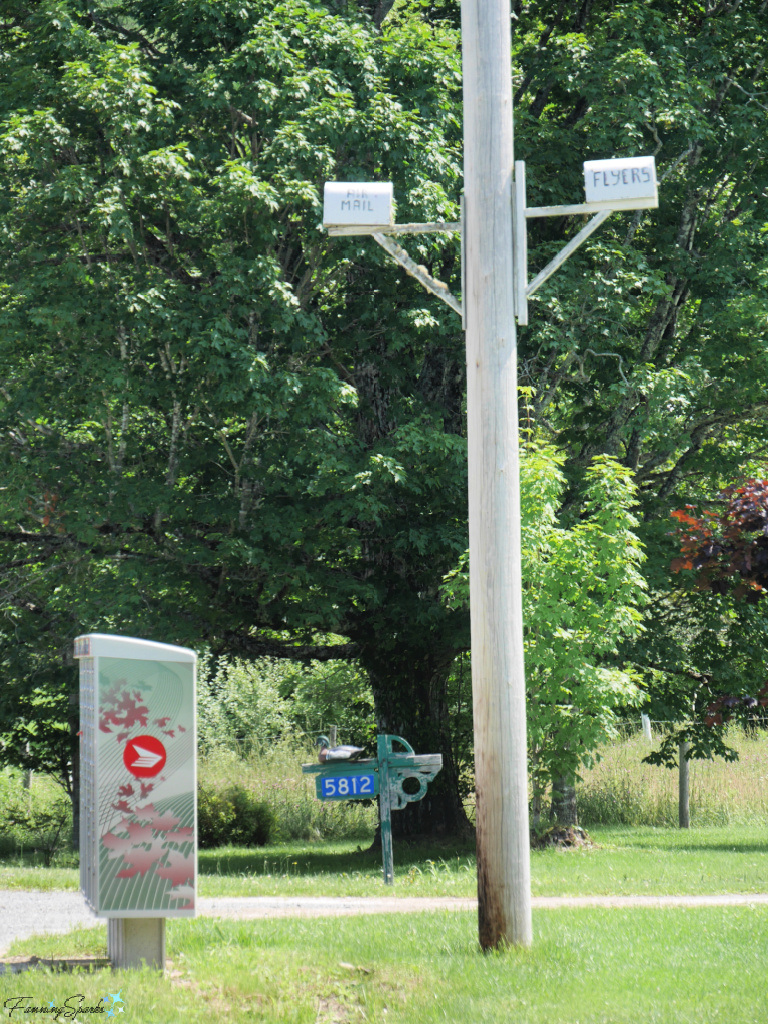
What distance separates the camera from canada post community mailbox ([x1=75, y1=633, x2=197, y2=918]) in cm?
575

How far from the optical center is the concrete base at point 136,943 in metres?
5.98

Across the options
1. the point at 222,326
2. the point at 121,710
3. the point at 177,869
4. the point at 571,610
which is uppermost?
the point at 222,326

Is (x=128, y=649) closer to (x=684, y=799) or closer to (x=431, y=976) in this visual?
(x=431, y=976)

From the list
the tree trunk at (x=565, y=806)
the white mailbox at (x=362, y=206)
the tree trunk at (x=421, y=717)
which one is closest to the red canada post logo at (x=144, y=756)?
the white mailbox at (x=362, y=206)

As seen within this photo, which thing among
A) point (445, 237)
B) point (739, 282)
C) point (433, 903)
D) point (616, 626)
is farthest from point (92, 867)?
point (739, 282)

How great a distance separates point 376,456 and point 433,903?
4689mm

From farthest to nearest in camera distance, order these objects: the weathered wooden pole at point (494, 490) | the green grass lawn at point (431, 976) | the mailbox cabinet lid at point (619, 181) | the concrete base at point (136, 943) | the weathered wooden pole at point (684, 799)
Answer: the weathered wooden pole at point (684, 799) → the mailbox cabinet lid at point (619, 181) → the weathered wooden pole at point (494, 490) → the concrete base at point (136, 943) → the green grass lawn at point (431, 976)

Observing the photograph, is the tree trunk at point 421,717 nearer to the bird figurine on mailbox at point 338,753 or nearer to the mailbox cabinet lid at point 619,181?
the bird figurine on mailbox at point 338,753

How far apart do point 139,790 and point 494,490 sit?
2766 mm

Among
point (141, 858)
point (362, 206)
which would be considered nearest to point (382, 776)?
point (141, 858)

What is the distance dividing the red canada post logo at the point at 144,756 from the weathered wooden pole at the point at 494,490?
198 centimetres

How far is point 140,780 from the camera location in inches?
230

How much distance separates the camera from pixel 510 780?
21.7ft

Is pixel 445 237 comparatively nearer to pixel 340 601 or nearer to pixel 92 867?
pixel 340 601
